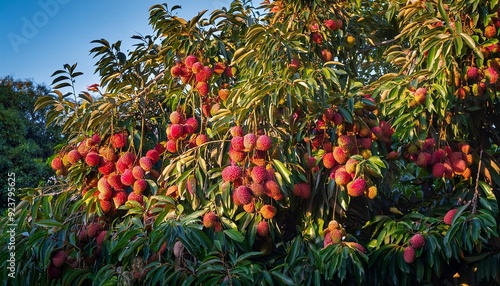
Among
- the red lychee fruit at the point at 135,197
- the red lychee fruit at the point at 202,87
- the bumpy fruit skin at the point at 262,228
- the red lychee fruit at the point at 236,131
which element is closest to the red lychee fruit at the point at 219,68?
the red lychee fruit at the point at 202,87

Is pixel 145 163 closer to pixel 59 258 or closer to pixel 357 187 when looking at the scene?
pixel 59 258

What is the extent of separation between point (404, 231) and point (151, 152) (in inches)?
35.0

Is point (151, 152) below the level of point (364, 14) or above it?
below

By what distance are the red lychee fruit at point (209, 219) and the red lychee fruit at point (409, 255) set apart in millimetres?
599

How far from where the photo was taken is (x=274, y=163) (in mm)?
1708

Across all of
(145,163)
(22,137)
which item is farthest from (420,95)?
(22,137)

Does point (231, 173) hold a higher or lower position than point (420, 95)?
lower

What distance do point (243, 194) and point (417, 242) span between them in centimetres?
56

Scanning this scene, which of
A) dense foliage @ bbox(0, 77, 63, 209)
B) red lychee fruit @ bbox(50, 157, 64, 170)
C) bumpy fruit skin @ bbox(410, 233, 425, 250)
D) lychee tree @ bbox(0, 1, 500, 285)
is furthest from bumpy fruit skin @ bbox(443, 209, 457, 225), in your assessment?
dense foliage @ bbox(0, 77, 63, 209)

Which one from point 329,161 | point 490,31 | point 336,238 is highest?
point 490,31

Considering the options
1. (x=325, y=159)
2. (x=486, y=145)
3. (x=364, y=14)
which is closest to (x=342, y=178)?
(x=325, y=159)

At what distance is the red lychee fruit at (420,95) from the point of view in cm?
184

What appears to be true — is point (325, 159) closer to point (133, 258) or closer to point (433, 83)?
point (433, 83)

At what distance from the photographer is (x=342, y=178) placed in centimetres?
171
